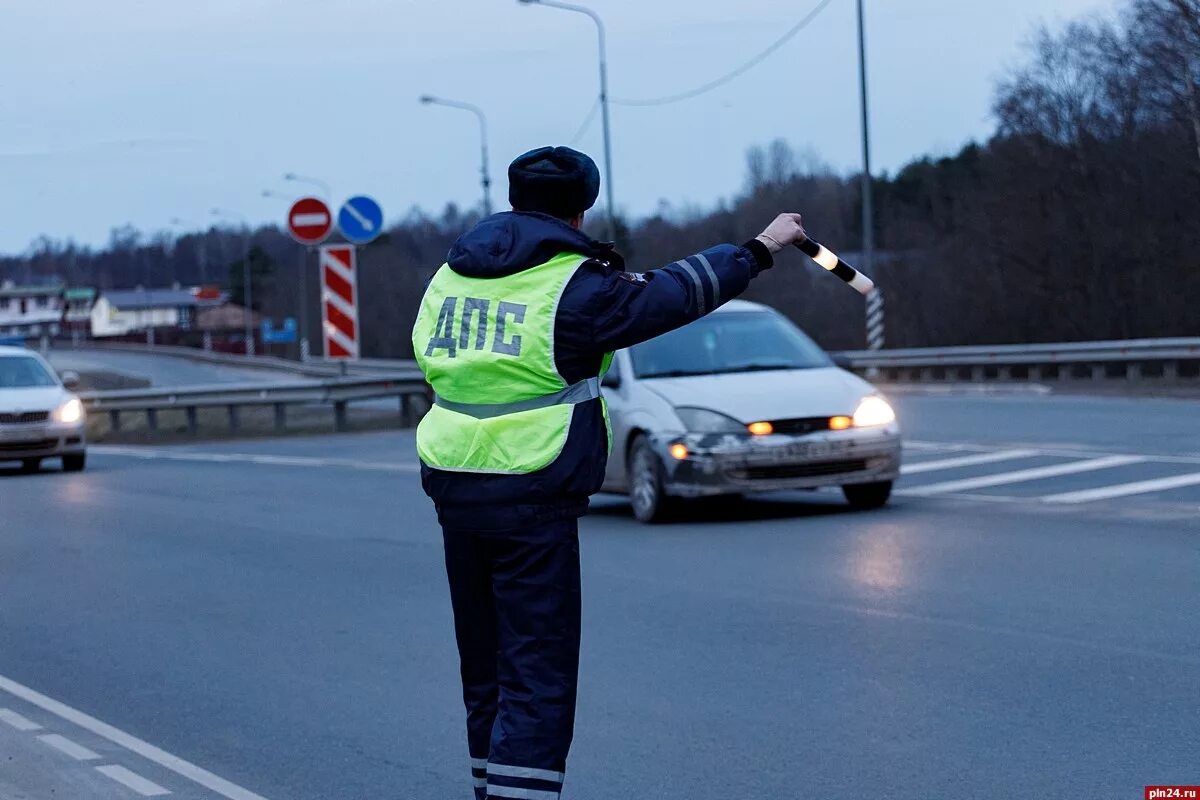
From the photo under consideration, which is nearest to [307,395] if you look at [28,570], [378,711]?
[28,570]

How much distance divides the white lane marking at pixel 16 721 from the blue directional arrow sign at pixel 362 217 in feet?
57.7

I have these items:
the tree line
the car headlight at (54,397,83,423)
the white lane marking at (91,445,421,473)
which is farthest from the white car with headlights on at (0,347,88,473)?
the tree line

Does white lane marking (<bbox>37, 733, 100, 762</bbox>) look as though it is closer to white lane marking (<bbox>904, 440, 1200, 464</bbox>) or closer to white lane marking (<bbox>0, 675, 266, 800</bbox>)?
white lane marking (<bbox>0, 675, 266, 800</bbox>)

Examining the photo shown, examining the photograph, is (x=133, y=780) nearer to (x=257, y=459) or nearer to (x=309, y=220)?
(x=257, y=459)

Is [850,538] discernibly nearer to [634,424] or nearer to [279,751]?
[634,424]

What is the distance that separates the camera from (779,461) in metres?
12.8

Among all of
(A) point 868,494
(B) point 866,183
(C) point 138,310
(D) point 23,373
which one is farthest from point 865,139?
(C) point 138,310

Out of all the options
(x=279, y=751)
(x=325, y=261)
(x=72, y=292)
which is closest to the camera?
(x=279, y=751)

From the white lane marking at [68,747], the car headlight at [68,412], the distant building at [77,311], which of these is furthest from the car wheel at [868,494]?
the distant building at [77,311]

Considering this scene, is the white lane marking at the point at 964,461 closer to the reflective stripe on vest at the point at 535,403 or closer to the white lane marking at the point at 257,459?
the white lane marking at the point at 257,459

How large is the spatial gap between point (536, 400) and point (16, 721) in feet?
12.5

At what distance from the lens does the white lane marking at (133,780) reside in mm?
5946

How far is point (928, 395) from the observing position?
30938mm

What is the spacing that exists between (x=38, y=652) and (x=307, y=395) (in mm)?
19986
